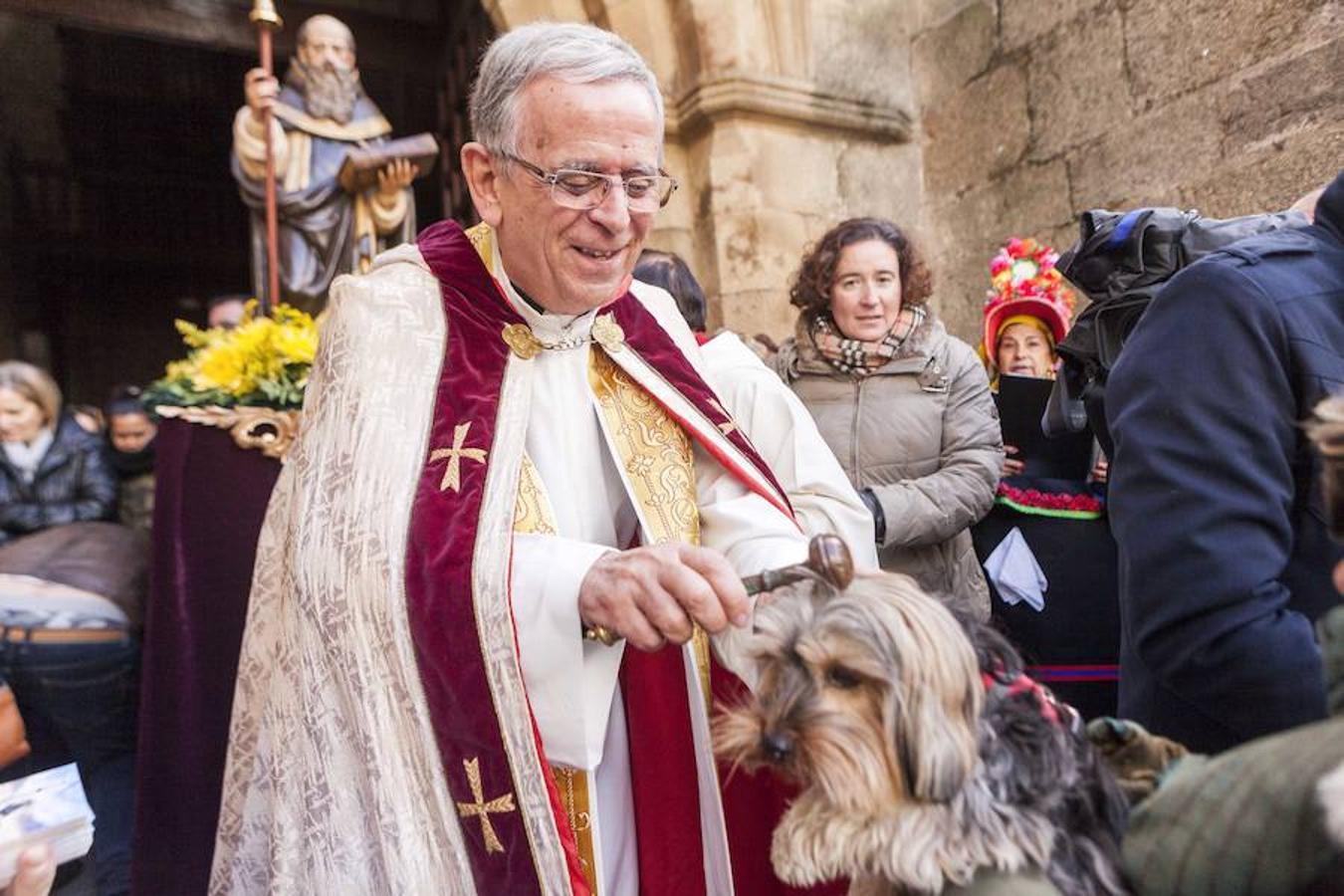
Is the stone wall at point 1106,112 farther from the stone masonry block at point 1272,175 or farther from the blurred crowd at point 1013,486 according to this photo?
the blurred crowd at point 1013,486

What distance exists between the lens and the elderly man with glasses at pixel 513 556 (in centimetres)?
138

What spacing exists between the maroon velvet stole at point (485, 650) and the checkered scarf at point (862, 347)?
1421 millimetres

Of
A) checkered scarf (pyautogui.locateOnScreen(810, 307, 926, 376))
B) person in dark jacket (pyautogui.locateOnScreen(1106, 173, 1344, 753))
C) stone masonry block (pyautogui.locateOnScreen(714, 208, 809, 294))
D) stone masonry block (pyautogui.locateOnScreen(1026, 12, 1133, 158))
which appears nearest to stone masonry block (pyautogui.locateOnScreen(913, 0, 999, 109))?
stone masonry block (pyautogui.locateOnScreen(1026, 12, 1133, 158))

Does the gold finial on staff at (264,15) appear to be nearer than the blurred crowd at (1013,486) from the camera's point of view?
No

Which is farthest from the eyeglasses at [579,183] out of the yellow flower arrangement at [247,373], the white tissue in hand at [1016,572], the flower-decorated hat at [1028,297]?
the flower-decorated hat at [1028,297]

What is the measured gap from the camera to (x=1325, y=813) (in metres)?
0.62

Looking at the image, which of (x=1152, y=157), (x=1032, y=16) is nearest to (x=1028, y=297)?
(x=1152, y=157)

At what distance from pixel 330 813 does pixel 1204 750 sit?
1340 mm

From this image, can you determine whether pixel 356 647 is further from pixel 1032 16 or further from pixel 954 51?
pixel 954 51

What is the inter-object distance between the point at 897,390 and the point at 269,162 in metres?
2.74

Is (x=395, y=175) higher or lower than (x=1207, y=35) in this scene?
lower

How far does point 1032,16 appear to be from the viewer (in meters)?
4.94

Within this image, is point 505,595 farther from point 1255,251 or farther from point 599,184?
point 1255,251

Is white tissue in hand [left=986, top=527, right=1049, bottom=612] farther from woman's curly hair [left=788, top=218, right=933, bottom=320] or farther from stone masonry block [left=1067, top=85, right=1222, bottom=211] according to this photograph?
stone masonry block [left=1067, top=85, right=1222, bottom=211]
